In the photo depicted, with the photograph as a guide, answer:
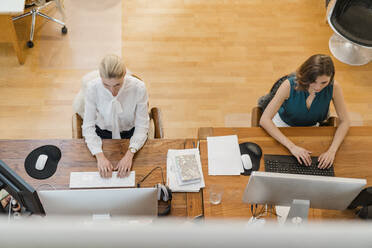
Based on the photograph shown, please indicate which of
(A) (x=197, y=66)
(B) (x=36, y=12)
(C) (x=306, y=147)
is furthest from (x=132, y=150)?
(B) (x=36, y=12)

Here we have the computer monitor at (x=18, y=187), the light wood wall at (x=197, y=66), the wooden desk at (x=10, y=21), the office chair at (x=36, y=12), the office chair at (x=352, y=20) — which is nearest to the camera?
the computer monitor at (x=18, y=187)

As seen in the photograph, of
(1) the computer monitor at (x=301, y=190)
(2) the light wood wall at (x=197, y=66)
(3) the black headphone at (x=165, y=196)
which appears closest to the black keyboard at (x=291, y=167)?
(1) the computer monitor at (x=301, y=190)

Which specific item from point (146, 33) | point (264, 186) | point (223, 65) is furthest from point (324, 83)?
point (146, 33)

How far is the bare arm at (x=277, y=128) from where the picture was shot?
2172 millimetres

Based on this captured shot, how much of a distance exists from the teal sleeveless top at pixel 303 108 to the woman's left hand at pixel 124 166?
3.89 feet

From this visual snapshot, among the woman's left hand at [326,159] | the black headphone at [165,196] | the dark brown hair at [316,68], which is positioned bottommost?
the black headphone at [165,196]

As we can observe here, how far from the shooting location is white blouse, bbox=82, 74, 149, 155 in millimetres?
2195

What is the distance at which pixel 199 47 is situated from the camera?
12.9 ft

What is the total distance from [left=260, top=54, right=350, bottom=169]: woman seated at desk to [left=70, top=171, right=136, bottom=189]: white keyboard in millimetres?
980

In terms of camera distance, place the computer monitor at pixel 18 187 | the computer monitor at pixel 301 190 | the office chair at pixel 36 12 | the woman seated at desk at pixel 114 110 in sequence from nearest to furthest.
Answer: the computer monitor at pixel 18 187
the computer monitor at pixel 301 190
the woman seated at desk at pixel 114 110
the office chair at pixel 36 12

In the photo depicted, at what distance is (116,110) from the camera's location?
2301 millimetres

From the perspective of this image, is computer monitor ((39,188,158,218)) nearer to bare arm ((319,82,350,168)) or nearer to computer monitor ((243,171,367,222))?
computer monitor ((243,171,367,222))

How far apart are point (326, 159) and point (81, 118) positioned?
1.70 m

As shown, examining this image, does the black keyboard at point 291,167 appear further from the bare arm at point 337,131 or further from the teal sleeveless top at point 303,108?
the teal sleeveless top at point 303,108
